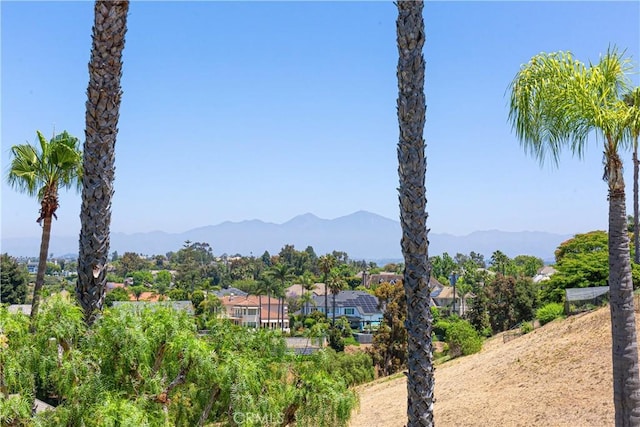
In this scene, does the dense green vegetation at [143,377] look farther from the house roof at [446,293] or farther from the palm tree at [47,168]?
the house roof at [446,293]

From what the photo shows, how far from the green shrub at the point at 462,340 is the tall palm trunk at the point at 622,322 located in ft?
86.7

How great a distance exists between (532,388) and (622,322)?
36.5 feet

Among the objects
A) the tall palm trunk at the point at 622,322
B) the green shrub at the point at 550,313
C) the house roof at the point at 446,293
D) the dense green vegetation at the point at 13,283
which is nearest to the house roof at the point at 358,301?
the house roof at the point at 446,293

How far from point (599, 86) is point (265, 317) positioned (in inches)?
3122

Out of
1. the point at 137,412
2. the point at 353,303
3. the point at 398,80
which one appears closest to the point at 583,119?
the point at 398,80

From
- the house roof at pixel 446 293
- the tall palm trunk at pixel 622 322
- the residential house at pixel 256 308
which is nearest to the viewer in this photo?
the tall palm trunk at pixel 622 322

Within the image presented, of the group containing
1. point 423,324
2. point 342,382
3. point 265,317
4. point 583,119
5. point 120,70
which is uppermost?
point 120,70

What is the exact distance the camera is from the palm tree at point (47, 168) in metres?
12.8

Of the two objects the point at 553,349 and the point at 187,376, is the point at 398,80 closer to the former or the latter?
the point at 187,376

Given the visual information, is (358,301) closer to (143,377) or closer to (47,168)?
(47,168)

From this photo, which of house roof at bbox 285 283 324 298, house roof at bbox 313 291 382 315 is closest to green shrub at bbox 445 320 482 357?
house roof at bbox 313 291 382 315

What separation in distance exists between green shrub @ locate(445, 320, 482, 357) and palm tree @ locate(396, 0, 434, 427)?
28240 millimetres

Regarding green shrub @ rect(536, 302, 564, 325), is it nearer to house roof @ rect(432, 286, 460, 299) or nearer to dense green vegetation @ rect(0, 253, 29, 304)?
dense green vegetation @ rect(0, 253, 29, 304)

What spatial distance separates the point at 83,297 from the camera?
745 cm
